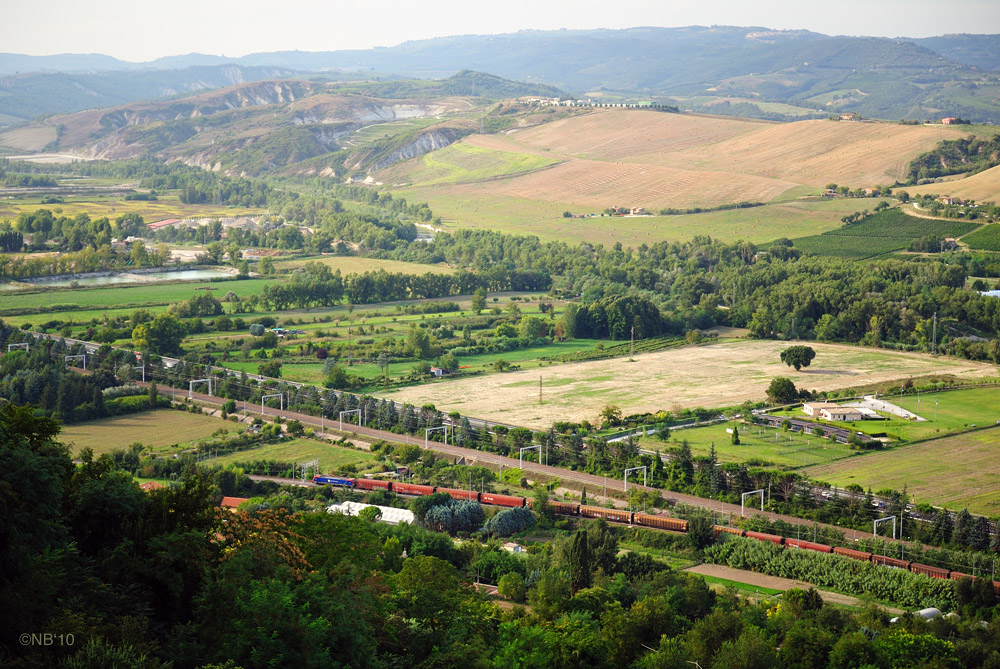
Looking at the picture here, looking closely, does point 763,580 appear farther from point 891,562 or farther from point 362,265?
point 362,265

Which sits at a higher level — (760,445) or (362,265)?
(760,445)

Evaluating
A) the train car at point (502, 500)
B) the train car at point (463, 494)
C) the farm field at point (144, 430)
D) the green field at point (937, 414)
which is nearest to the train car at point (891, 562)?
the train car at point (502, 500)

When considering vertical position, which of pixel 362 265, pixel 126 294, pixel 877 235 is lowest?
pixel 362 265

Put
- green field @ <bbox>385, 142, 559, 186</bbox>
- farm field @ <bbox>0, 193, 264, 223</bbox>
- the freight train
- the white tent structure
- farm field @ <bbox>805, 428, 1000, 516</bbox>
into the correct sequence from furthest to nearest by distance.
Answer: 1. green field @ <bbox>385, 142, 559, 186</bbox>
2. farm field @ <bbox>0, 193, 264, 223</bbox>
3. farm field @ <bbox>805, 428, 1000, 516</bbox>
4. the white tent structure
5. the freight train

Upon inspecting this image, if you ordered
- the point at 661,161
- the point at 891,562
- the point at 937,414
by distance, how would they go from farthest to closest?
the point at 661,161
the point at 937,414
the point at 891,562

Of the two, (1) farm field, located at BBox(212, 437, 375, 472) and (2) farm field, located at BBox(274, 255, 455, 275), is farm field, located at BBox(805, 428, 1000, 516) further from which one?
(2) farm field, located at BBox(274, 255, 455, 275)

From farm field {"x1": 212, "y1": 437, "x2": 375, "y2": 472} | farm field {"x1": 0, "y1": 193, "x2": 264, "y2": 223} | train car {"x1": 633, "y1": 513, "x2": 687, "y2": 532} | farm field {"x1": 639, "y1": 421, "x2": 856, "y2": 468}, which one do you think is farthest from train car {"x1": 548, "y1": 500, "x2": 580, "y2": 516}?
farm field {"x1": 0, "y1": 193, "x2": 264, "y2": 223}

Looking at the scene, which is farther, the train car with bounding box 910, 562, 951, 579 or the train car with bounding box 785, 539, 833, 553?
the train car with bounding box 785, 539, 833, 553

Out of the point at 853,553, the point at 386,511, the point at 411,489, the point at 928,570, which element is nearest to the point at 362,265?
the point at 411,489
